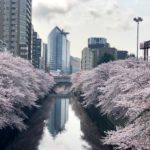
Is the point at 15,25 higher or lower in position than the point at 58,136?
higher

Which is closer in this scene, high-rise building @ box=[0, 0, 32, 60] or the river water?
the river water

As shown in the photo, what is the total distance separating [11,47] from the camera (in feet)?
465

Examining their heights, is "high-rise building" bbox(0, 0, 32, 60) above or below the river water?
above

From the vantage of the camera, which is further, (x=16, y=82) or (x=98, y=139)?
(x=16, y=82)

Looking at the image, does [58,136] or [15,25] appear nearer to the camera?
[58,136]

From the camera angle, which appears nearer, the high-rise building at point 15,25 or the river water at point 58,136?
the river water at point 58,136

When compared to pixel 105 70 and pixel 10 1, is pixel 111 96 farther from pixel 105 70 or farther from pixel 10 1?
pixel 10 1

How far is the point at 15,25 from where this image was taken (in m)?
141

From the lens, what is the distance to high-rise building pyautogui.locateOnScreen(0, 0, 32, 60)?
140 metres

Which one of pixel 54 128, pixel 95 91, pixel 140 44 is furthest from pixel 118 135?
pixel 140 44

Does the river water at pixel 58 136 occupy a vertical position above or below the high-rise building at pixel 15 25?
below

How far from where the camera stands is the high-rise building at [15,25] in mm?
140375

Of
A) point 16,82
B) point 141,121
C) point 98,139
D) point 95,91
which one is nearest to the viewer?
point 141,121

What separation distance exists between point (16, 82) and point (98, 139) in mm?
11683
